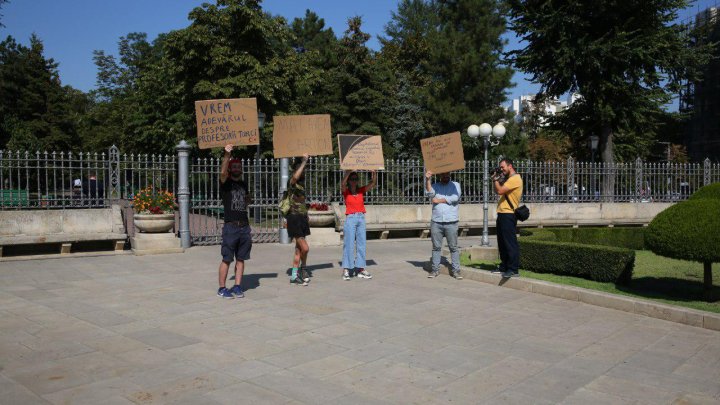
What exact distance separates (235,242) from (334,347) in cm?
293

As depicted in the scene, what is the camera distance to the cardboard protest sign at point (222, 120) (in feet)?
33.5

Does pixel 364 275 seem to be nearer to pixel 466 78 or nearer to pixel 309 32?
pixel 466 78

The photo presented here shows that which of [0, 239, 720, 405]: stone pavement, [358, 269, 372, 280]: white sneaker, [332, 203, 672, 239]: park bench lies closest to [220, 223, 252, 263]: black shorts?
[0, 239, 720, 405]: stone pavement

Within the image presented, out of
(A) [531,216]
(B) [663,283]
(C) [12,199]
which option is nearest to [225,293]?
(B) [663,283]

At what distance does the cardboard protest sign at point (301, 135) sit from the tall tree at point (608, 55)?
62.1ft

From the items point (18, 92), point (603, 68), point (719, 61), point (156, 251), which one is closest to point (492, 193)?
point (603, 68)

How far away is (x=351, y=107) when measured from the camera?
34.0m

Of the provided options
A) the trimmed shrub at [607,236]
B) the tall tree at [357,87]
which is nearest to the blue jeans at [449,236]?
the trimmed shrub at [607,236]

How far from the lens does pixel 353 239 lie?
971 centimetres

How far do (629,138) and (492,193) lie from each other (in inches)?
847

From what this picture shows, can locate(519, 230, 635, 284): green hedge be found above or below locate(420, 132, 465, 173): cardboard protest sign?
below

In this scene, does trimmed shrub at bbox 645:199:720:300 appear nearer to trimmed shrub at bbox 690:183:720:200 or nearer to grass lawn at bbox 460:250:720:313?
grass lawn at bbox 460:250:720:313

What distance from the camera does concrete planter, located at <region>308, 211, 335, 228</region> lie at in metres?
15.0

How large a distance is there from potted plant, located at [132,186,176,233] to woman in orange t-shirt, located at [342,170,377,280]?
5553mm
